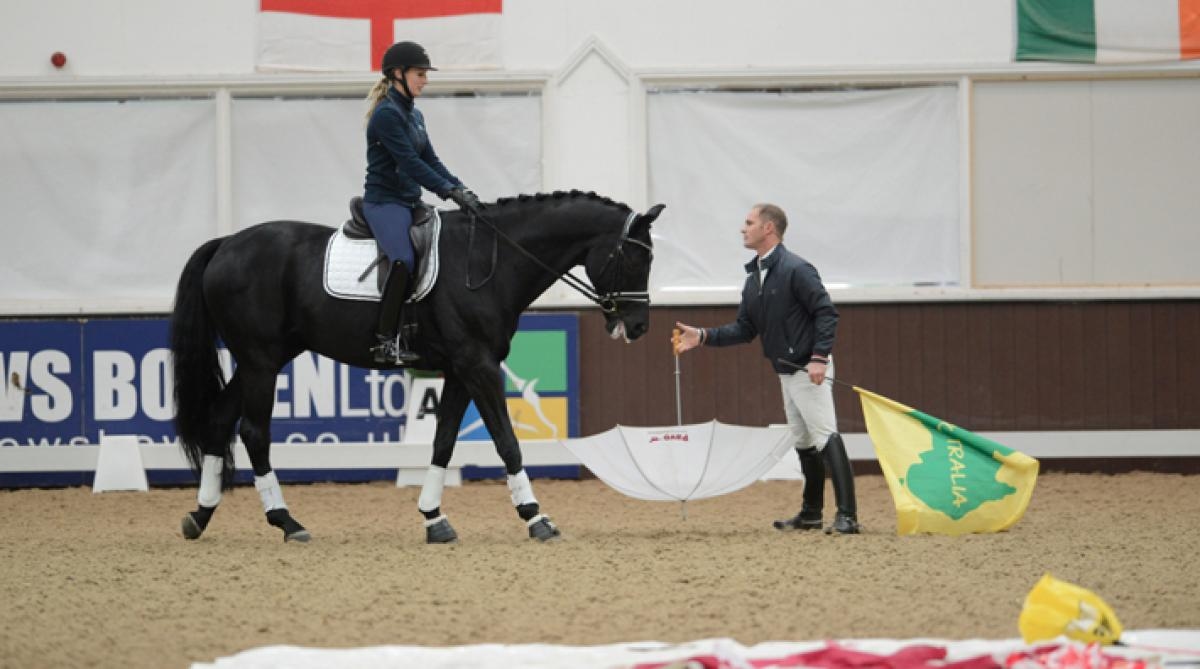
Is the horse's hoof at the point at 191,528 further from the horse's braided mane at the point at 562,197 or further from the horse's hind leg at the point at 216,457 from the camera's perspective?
the horse's braided mane at the point at 562,197

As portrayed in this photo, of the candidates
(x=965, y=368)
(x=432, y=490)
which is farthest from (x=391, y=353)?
(x=965, y=368)

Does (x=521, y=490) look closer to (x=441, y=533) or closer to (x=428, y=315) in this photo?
(x=441, y=533)

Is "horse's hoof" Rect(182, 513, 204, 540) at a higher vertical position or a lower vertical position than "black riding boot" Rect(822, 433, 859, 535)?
lower

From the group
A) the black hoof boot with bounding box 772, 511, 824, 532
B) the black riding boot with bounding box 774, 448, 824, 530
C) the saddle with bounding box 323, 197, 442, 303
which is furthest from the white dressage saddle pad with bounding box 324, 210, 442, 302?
the black hoof boot with bounding box 772, 511, 824, 532

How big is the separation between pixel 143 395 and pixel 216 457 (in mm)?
4241

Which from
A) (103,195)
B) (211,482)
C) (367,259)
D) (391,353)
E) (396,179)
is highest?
(103,195)

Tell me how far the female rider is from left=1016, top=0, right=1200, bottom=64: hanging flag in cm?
643

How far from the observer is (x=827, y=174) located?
13.0 meters

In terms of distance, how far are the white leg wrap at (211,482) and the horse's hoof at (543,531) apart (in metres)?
1.88

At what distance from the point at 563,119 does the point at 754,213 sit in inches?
179

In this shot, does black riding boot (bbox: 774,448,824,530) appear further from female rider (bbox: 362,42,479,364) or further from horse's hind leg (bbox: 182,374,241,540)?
horse's hind leg (bbox: 182,374,241,540)

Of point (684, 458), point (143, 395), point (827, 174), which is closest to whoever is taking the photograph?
point (684, 458)

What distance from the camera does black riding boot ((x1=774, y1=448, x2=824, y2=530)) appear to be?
8680mm

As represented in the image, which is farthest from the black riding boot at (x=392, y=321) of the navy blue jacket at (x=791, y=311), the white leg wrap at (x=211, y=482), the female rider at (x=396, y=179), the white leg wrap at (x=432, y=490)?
the navy blue jacket at (x=791, y=311)
